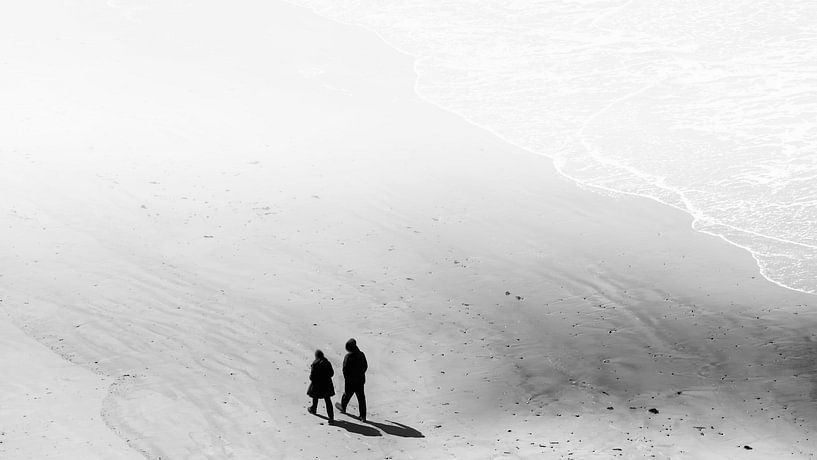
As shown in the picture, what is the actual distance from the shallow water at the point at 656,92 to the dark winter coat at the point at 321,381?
Answer: 29.9 feet

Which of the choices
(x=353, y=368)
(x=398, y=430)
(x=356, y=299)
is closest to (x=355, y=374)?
(x=353, y=368)

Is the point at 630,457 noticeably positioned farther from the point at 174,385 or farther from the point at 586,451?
the point at 174,385

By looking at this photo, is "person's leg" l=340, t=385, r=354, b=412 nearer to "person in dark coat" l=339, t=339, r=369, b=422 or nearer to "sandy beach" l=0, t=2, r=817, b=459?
"person in dark coat" l=339, t=339, r=369, b=422

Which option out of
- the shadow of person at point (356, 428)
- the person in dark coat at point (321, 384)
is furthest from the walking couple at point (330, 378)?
the shadow of person at point (356, 428)

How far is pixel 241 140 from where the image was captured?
25.2m

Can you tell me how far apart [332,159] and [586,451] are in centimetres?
1287

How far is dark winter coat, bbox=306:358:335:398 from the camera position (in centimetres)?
1378

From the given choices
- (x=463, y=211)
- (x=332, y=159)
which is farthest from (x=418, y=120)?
(x=463, y=211)

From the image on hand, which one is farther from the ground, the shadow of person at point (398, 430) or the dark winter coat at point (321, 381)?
the dark winter coat at point (321, 381)

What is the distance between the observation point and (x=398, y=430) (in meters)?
13.5

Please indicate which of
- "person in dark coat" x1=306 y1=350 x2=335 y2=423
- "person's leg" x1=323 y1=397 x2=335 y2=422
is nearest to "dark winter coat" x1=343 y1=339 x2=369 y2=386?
"person in dark coat" x1=306 y1=350 x2=335 y2=423

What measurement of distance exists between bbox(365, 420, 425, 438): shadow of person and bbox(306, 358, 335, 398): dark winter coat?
0.74 m

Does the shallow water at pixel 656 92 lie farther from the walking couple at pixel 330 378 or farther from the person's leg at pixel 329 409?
the person's leg at pixel 329 409

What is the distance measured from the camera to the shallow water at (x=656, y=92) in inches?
869
